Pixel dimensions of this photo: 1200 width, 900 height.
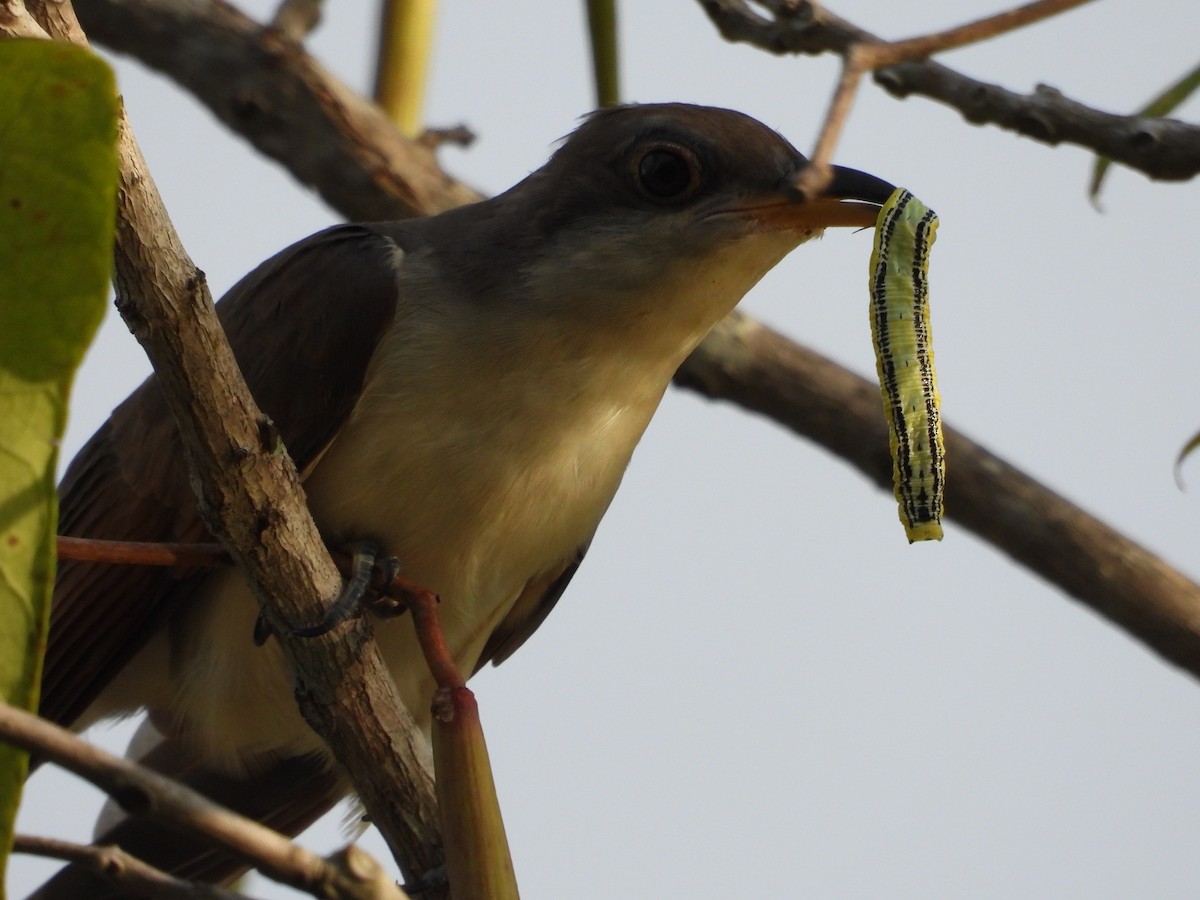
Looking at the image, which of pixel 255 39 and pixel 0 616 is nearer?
pixel 0 616

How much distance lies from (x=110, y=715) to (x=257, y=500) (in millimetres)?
1931

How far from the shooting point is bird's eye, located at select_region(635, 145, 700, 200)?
3.55 m

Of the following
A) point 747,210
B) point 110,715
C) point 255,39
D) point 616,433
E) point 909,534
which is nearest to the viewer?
point 909,534

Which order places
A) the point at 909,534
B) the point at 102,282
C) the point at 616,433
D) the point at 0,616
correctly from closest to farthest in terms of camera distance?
the point at 102,282 → the point at 0,616 → the point at 909,534 → the point at 616,433

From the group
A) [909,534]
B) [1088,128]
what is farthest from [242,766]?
[1088,128]

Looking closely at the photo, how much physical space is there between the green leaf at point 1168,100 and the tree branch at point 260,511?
212cm

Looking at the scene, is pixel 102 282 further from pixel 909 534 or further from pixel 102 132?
pixel 909 534

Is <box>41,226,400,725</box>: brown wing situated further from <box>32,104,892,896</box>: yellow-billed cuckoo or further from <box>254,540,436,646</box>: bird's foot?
<box>254,540,436,646</box>: bird's foot

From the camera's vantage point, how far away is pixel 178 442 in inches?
143

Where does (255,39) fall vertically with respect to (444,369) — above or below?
above

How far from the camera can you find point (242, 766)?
14.3 feet

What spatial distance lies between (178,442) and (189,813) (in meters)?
2.22

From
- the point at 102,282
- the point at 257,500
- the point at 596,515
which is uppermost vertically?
the point at 596,515

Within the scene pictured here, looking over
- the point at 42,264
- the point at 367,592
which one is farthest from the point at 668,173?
the point at 42,264
